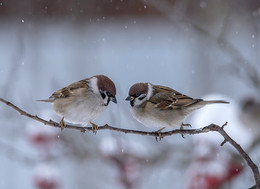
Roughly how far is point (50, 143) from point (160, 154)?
104 cm

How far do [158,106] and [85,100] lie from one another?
1.42 feet

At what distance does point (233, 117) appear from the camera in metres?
2.99

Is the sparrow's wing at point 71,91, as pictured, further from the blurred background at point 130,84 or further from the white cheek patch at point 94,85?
the blurred background at point 130,84

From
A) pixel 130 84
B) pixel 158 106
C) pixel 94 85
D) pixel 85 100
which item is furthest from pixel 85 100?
pixel 130 84

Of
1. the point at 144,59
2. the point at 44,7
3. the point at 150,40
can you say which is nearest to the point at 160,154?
the point at 44,7

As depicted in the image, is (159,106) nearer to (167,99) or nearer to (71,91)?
(167,99)

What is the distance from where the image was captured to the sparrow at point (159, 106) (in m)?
2.23

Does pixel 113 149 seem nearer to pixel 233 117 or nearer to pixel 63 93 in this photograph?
pixel 63 93

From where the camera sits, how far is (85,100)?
2.28m

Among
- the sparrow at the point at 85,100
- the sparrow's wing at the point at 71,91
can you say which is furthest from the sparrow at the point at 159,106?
the sparrow's wing at the point at 71,91

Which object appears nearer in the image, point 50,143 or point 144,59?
point 50,143

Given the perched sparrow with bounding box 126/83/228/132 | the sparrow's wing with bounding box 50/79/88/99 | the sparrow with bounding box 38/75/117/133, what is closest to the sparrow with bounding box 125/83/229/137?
the perched sparrow with bounding box 126/83/228/132

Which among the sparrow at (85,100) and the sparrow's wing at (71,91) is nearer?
the sparrow at (85,100)

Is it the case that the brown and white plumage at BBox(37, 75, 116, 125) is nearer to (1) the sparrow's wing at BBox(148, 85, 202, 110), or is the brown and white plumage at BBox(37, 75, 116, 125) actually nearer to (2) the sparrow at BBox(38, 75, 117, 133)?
(2) the sparrow at BBox(38, 75, 117, 133)
